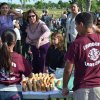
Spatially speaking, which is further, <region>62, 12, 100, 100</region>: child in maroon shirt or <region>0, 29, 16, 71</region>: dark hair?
<region>0, 29, 16, 71</region>: dark hair

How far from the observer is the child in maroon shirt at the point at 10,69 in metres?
4.58

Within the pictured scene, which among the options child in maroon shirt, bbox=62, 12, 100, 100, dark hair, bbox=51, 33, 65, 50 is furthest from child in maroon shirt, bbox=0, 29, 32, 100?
dark hair, bbox=51, 33, 65, 50

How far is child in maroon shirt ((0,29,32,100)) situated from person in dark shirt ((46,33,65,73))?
216cm

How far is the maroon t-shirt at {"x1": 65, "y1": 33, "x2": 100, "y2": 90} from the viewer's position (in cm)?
415

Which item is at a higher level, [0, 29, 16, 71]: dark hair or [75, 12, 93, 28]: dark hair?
[75, 12, 93, 28]: dark hair

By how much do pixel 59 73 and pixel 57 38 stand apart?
1.39m

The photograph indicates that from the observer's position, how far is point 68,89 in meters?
4.49

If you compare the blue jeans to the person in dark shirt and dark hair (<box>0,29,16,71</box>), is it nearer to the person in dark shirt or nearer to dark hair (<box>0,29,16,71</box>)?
dark hair (<box>0,29,16,71</box>)

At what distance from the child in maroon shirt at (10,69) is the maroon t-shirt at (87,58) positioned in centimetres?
79

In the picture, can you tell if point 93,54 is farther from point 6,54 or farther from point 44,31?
point 44,31

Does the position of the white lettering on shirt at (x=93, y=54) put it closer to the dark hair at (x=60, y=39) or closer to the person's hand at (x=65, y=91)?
the person's hand at (x=65, y=91)

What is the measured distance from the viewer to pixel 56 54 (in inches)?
274

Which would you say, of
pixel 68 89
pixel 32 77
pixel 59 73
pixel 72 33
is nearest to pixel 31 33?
pixel 72 33

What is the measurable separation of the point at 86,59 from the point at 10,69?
1021mm
